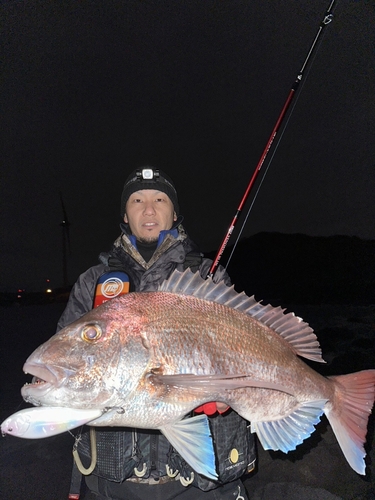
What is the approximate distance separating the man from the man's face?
0.02 m

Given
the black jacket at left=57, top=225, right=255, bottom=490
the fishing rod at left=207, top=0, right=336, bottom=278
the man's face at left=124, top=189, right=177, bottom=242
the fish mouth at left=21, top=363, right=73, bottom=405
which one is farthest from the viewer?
the fishing rod at left=207, top=0, right=336, bottom=278

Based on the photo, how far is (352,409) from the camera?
2082 millimetres

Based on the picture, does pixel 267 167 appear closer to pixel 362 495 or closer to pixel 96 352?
pixel 96 352

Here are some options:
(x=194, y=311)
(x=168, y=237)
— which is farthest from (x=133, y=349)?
(x=168, y=237)

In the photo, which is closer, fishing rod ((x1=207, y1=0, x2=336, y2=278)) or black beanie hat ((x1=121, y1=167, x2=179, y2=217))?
black beanie hat ((x1=121, y1=167, x2=179, y2=217))

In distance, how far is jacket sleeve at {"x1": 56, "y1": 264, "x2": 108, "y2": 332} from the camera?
8.82ft

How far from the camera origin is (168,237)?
114 inches

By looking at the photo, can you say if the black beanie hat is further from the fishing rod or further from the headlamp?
the fishing rod

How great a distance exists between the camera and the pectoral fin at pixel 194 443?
1.66m

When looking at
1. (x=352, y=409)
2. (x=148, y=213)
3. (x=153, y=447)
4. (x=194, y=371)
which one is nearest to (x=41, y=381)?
(x=194, y=371)

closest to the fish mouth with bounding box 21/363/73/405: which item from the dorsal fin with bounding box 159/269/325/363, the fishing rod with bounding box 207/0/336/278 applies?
the dorsal fin with bounding box 159/269/325/363

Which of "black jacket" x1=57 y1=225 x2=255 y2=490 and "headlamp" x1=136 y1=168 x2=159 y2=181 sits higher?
"headlamp" x1=136 y1=168 x2=159 y2=181

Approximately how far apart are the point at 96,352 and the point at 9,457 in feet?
15.2

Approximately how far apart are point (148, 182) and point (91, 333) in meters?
1.89
